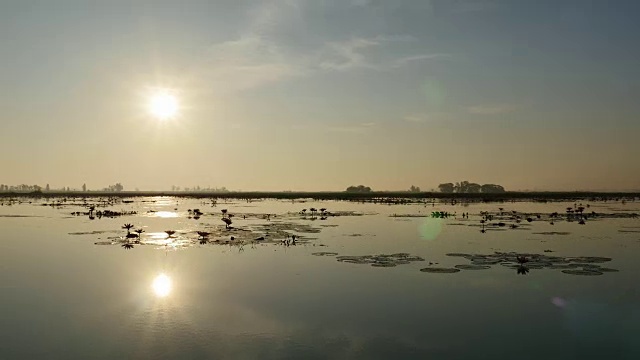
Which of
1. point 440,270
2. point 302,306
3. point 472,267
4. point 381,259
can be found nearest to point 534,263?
point 472,267

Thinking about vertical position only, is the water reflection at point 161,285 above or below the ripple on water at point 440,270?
below

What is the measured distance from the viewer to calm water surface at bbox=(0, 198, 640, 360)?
1247 cm

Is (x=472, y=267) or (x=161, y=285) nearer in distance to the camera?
(x=161, y=285)

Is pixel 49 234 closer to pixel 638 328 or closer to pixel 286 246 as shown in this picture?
pixel 286 246

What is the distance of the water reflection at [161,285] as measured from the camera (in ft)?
62.0

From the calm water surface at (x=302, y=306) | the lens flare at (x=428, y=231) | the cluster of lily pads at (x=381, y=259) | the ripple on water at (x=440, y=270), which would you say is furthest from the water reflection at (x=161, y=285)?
the lens flare at (x=428, y=231)

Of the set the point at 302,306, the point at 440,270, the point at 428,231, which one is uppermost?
the point at 428,231

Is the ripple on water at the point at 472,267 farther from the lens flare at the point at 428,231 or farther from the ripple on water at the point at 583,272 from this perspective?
the lens flare at the point at 428,231

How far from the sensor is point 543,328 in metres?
14.2

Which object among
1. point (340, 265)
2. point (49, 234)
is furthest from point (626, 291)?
point (49, 234)

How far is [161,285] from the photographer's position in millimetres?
20281

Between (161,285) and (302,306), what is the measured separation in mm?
6797

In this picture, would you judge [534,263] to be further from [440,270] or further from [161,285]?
[161,285]

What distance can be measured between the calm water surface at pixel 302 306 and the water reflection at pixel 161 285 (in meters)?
0.11
